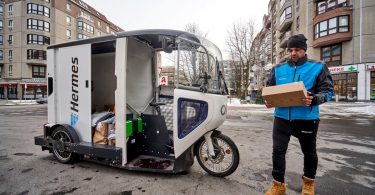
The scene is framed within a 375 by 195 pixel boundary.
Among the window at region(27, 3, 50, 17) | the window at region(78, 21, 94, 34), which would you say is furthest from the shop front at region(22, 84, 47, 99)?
the window at region(78, 21, 94, 34)

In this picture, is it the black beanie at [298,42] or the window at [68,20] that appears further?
the window at [68,20]

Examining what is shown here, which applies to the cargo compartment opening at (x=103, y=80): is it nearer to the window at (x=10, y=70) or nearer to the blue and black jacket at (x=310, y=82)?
the blue and black jacket at (x=310, y=82)

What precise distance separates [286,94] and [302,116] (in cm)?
39

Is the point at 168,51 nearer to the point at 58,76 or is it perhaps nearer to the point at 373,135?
the point at 58,76

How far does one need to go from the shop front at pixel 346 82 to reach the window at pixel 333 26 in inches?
179

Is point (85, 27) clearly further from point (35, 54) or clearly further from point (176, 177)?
point (176, 177)

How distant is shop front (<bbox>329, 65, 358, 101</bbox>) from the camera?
26.7m

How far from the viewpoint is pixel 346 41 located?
89.4 feet

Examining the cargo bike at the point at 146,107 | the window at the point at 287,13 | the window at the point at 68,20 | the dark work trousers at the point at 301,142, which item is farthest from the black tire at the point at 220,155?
the window at the point at 68,20

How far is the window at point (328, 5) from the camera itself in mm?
27495

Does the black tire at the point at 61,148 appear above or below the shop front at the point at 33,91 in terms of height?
below

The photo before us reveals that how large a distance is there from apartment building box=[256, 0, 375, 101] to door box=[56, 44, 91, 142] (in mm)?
31005

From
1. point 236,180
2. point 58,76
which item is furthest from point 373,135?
point 58,76

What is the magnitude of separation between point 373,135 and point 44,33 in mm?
51913
